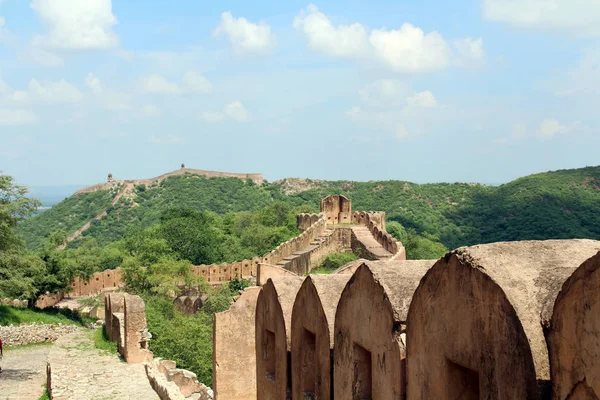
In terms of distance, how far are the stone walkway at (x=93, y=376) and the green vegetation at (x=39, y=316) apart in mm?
5937

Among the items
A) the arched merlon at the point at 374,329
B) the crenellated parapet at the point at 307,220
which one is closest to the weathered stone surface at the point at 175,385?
the arched merlon at the point at 374,329

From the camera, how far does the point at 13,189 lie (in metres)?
17.1

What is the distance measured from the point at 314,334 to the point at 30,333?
17.6 meters

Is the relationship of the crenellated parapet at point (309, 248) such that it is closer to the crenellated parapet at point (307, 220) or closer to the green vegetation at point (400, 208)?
the crenellated parapet at point (307, 220)

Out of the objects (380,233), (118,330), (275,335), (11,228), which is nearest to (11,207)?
(11,228)

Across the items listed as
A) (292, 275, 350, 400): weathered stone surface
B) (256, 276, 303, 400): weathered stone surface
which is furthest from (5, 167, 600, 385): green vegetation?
(292, 275, 350, 400): weathered stone surface

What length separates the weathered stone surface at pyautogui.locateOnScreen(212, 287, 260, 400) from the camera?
10.2m

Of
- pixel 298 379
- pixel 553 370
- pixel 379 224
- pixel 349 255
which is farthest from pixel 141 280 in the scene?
pixel 553 370

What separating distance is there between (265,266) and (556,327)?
31.3ft

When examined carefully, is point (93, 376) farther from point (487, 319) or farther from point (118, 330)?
point (487, 319)

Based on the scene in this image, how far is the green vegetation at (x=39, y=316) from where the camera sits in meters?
23.5

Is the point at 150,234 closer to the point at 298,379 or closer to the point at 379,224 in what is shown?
the point at 379,224

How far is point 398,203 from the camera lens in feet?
226

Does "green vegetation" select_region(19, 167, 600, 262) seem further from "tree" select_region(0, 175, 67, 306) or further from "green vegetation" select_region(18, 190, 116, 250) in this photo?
"tree" select_region(0, 175, 67, 306)
